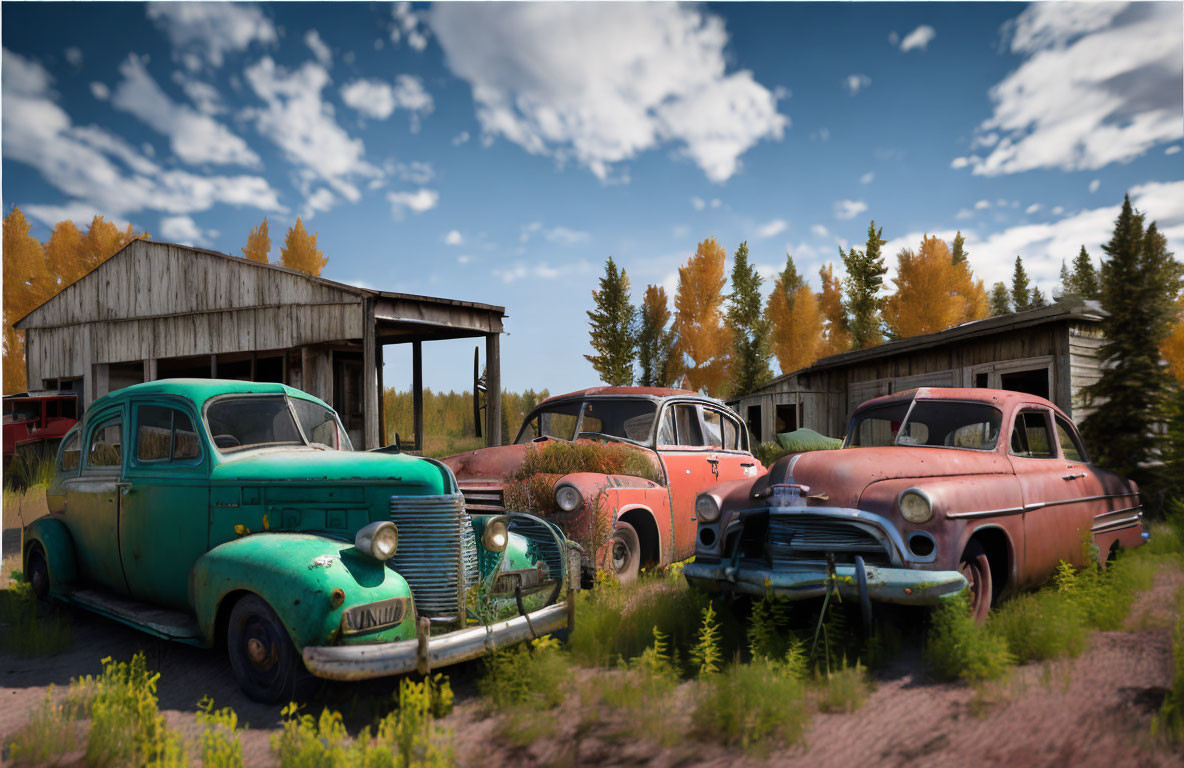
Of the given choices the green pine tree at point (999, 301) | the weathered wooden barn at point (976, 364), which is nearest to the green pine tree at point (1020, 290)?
the green pine tree at point (999, 301)

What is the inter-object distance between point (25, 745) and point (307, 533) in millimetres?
1577

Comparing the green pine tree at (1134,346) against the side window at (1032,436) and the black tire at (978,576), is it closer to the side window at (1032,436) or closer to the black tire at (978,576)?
the side window at (1032,436)

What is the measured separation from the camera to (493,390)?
1432 centimetres

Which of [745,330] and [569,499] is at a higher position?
[745,330]

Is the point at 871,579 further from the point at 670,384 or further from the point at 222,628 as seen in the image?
the point at 670,384

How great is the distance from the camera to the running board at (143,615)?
428 cm

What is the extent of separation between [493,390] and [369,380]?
2615 millimetres

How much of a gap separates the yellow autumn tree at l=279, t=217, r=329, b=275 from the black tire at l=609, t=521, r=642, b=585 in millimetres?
33619

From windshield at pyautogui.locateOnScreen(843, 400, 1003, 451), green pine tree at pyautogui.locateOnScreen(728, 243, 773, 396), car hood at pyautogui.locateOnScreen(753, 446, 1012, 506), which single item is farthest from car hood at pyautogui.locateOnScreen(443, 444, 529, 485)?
green pine tree at pyautogui.locateOnScreen(728, 243, 773, 396)

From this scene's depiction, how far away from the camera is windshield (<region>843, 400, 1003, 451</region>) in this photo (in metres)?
5.30

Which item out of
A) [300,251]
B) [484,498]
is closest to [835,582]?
[484,498]

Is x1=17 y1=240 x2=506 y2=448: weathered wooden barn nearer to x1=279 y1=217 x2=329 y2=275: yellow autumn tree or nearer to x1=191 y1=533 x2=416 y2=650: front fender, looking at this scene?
x1=191 y1=533 x2=416 y2=650: front fender

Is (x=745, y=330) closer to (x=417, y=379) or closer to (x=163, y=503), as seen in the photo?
(x=417, y=379)

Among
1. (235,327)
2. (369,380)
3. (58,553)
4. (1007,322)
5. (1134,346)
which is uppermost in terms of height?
(235,327)
